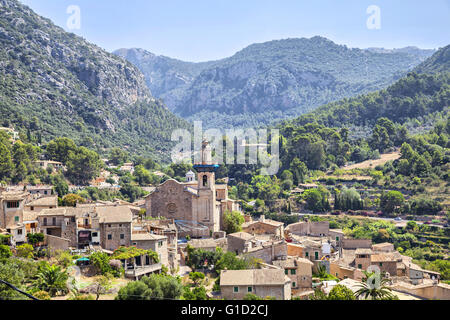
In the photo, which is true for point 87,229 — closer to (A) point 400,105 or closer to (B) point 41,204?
(B) point 41,204

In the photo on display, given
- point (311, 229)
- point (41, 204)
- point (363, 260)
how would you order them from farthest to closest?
point (311, 229)
point (363, 260)
point (41, 204)

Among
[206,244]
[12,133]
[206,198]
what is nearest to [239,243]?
[206,244]

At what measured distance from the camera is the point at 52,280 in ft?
67.5

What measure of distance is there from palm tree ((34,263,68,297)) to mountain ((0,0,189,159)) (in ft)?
154

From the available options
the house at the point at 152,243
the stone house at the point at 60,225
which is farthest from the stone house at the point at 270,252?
the stone house at the point at 60,225

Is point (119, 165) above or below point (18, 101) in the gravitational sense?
below

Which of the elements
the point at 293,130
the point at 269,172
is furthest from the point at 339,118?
the point at 269,172

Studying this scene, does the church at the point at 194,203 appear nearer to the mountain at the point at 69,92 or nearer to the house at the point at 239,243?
the house at the point at 239,243

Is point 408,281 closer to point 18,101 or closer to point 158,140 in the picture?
point 18,101

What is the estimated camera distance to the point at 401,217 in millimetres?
53594

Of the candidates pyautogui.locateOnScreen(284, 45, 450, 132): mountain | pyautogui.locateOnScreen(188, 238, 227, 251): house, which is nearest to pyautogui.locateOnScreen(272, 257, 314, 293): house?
pyautogui.locateOnScreen(188, 238, 227, 251): house

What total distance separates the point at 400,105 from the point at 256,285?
80.7 metres

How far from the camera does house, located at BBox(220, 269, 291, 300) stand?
2292 cm

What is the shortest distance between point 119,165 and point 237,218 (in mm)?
39054
